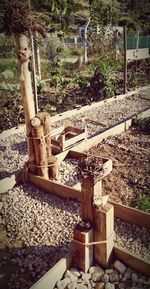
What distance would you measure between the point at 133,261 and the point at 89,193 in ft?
2.92

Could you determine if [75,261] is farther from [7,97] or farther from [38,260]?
[7,97]

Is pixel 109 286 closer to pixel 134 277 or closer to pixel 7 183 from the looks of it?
pixel 134 277

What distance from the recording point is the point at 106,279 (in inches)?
127

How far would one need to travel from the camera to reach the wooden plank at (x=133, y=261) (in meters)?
3.19

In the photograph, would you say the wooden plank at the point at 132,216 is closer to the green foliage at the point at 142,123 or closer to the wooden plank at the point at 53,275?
the wooden plank at the point at 53,275

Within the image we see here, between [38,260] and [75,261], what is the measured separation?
1.57 feet

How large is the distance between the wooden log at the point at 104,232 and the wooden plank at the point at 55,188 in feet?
4.24

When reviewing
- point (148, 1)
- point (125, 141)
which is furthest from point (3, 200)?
point (148, 1)

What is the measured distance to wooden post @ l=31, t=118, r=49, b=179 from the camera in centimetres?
473

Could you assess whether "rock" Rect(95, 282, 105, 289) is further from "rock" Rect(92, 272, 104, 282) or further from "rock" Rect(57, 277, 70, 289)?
"rock" Rect(57, 277, 70, 289)

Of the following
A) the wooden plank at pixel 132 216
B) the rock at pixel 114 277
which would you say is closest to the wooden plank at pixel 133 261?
the rock at pixel 114 277

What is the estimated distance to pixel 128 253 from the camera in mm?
3295

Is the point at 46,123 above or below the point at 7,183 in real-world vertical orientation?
above

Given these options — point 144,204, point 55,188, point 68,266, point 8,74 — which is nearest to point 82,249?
point 68,266
